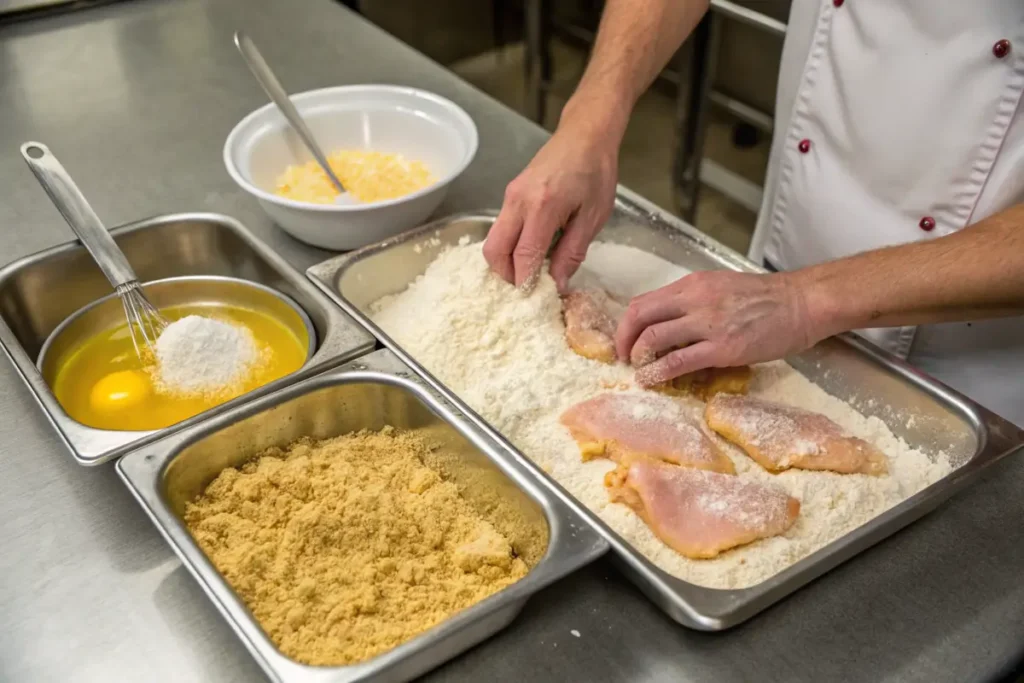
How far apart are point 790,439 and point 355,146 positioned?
2.82 feet

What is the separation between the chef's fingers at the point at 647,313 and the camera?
1002mm

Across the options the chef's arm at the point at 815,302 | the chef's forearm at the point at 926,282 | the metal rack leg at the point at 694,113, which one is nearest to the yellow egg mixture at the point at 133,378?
the chef's arm at the point at 815,302

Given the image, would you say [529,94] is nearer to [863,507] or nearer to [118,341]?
[118,341]

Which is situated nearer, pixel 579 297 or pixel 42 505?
pixel 42 505

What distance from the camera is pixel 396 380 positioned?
959mm

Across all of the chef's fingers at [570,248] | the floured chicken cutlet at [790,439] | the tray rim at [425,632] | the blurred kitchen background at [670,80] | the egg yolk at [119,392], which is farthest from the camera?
the blurred kitchen background at [670,80]

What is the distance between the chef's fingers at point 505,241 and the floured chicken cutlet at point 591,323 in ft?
0.28

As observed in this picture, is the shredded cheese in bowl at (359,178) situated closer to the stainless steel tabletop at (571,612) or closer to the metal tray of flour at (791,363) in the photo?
the metal tray of flour at (791,363)

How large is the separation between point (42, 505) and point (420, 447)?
0.39m

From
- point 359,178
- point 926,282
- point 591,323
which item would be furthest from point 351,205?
point 926,282

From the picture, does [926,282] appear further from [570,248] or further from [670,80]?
[670,80]

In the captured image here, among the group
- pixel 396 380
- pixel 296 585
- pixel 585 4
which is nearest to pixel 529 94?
pixel 585 4

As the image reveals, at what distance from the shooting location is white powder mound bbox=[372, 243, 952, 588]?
33.0 inches

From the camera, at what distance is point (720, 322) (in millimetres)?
974
